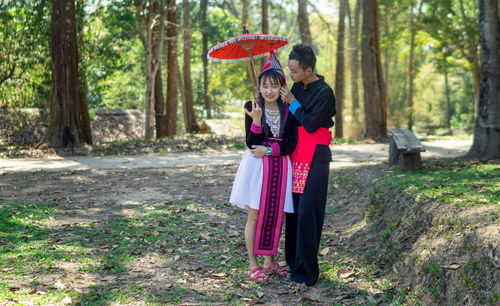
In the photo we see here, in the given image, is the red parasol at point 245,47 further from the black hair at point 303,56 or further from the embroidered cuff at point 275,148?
the embroidered cuff at point 275,148

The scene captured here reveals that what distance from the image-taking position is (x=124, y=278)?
4.29 metres

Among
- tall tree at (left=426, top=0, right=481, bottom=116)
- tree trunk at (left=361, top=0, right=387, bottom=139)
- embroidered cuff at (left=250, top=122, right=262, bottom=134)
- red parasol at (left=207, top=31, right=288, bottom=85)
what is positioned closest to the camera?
embroidered cuff at (left=250, top=122, right=262, bottom=134)

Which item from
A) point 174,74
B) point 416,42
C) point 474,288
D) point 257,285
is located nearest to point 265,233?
point 257,285

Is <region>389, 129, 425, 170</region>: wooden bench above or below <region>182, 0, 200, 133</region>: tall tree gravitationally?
below

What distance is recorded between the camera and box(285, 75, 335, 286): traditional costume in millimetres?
4020

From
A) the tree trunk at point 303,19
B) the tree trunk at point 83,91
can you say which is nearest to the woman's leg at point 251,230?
the tree trunk at point 83,91

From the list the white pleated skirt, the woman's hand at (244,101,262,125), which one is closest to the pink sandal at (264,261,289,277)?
the white pleated skirt

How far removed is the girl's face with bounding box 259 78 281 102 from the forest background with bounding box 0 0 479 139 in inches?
457

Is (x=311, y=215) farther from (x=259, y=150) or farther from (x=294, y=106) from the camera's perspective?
(x=294, y=106)

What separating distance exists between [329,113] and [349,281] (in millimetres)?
1582

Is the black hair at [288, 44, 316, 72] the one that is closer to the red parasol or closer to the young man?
the young man

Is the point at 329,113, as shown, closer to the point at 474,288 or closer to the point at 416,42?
the point at 474,288

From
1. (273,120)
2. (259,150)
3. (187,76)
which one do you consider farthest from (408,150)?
(187,76)

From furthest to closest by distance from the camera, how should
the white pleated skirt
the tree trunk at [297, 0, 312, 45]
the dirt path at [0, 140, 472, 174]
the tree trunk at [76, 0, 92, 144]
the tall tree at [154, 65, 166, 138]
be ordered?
the tall tree at [154, 65, 166, 138]
the tree trunk at [297, 0, 312, 45]
the tree trunk at [76, 0, 92, 144]
the dirt path at [0, 140, 472, 174]
the white pleated skirt
